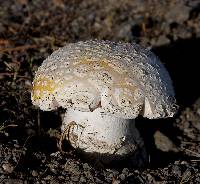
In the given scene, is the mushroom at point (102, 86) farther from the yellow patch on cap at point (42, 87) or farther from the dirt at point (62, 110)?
the dirt at point (62, 110)

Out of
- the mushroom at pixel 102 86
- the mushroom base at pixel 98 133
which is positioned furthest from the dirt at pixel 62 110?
the mushroom at pixel 102 86

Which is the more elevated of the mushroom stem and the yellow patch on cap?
the yellow patch on cap

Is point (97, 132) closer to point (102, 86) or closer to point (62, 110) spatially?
point (102, 86)

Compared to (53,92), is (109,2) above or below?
above

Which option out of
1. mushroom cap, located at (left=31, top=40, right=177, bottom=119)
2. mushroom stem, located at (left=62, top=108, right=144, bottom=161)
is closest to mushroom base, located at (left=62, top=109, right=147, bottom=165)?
mushroom stem, located at (left=62, top=108, right=144, bottom=161)

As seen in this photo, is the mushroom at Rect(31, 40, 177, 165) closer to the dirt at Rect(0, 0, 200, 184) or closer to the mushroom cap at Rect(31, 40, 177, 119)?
the mushroom cap at Rect(31, 40, 177, 119)

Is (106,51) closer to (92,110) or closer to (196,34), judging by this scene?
(92,110)

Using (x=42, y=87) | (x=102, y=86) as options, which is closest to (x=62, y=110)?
(x=42, y=87)

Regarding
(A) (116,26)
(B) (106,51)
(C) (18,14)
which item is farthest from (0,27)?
(B) (106,51)
